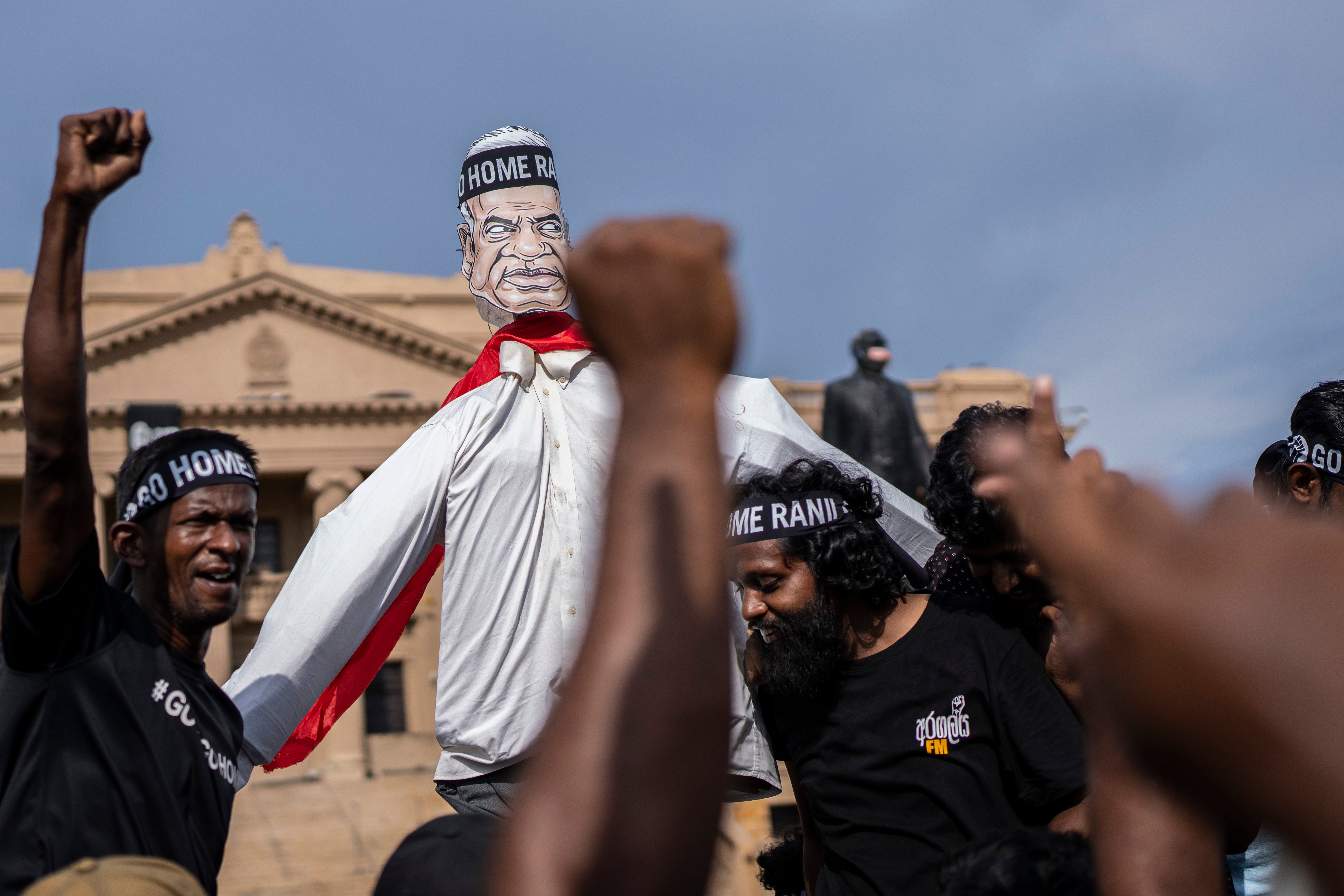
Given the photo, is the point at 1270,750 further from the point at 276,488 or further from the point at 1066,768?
the point at 276,488

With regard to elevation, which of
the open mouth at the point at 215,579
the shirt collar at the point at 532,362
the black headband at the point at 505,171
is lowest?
the open mouth at the point at 215,579

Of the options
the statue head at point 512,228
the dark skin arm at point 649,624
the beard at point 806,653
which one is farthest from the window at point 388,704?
the dark skin arm at point 649,624

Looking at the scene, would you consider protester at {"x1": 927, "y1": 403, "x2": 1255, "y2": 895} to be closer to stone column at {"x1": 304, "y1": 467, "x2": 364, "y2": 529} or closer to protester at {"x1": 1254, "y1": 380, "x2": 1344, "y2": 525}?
protester at {"x1": 1254, "y1": 380, "x2": 1344, "y2": 525}

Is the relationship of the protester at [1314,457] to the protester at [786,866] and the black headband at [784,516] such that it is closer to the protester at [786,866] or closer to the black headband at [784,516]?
the black headband at [784,516]

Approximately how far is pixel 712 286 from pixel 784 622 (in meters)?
2.21

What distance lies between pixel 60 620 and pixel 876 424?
9.62 meters

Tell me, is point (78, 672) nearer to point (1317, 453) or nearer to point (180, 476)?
point (180, 476)

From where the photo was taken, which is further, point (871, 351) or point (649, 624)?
point (871, 351)

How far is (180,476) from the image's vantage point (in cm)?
268

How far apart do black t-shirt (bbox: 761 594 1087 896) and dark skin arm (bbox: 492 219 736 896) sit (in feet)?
6.54

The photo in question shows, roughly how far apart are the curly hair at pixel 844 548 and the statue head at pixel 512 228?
2.70ft

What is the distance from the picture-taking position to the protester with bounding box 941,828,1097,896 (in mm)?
1684

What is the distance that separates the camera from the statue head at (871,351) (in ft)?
38.7

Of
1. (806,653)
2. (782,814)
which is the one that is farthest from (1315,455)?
(782,814)
